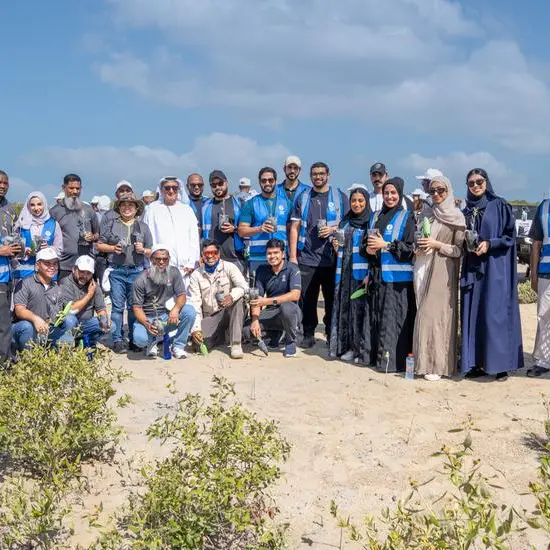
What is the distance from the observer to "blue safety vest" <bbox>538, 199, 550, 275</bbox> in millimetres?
6168

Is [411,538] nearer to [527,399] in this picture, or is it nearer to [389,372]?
[527,399]

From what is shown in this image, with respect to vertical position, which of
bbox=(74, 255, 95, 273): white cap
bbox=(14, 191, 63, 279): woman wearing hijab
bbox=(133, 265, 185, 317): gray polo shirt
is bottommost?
bbox=(133, 265, 185, 317): gray polo shirt

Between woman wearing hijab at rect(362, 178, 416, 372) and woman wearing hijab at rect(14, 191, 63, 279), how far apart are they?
323 cm

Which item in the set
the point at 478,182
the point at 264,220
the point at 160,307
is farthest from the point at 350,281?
the point at 160,307

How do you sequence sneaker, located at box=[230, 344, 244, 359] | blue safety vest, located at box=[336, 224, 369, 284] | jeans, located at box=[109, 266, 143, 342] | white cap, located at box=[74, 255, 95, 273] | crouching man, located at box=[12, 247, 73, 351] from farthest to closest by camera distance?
jeans, located at box=[109, 266, 143, 342]
sneaker, located at box=[230, 344, 244, 359]
blue safety vest, located at box=[336, 224, 369, 284]
white cap, located at box=[74, 255, 95, 273]
crouching man, located at box=[12, 247, 73, 351]

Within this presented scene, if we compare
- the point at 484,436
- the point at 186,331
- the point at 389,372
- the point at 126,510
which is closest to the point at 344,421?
the point at 484,436

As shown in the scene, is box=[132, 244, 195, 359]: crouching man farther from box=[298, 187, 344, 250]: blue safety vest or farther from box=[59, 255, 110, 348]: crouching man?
box=[298, 187, 344, 250]: blue safety vest

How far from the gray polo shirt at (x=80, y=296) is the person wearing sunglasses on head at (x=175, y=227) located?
102 cm

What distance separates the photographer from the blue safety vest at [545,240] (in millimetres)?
6168

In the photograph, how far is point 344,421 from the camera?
16.3 feet

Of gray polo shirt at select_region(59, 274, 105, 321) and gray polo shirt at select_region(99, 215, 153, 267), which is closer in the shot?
gray polo shirt at select_region(59, 274, 105, 321)

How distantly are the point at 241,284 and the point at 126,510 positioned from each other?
377 cm

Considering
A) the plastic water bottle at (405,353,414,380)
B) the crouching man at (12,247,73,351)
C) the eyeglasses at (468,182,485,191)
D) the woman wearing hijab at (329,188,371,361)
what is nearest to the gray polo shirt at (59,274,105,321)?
the crouching man at (12,247,73,351)

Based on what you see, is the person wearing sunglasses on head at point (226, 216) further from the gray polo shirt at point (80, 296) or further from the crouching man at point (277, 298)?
the gray polo shirt at point (80, 296)
